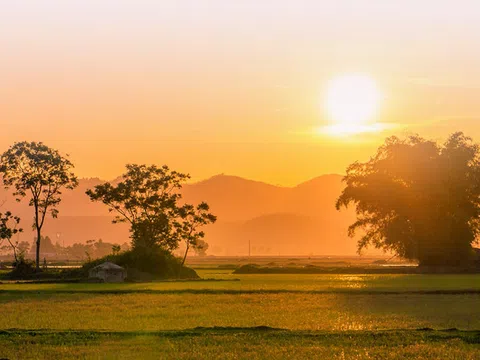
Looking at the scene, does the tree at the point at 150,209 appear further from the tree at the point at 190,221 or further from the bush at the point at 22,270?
the bush at the point at 22,270

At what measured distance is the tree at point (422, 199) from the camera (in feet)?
378

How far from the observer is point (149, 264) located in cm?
9906

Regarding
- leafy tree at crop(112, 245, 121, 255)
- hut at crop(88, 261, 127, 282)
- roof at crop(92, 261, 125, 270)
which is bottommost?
hut at crop(88, 261, 127, 282)

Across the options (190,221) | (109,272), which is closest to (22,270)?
(109,272)

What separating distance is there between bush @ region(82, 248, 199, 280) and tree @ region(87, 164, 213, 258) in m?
15.3

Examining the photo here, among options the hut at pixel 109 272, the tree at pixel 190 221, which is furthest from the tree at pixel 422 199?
the hut at pixel 109 272

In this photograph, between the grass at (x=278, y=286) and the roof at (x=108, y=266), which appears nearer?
the grass at (x=278, y=286)

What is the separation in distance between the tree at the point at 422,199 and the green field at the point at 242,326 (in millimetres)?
60653

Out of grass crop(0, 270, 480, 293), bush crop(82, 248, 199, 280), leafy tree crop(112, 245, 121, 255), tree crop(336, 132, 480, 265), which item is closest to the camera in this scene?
grass crop(0, 270, 480, 293)

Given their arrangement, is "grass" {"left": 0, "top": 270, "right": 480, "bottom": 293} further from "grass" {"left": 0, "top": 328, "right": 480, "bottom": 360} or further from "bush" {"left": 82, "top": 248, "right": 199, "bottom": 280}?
"grass" {"left": 0, "top": 328, "right": 480, "bottom": 360}

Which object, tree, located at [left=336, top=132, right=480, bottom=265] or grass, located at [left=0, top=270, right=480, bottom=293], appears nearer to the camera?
grass, located at [left=0, top=270, right=480, bottom=293]

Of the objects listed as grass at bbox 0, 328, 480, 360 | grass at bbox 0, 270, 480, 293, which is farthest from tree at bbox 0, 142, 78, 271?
A: grass at bbox 0, 328, 480, 360

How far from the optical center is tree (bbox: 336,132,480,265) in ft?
378

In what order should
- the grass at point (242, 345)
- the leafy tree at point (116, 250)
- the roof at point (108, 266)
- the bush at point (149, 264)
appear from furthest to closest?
1. the leafy tree at point (116, 250)
2. the bush at point (149, 264)
3. the roof at point (108, 266)
4. the grass at point (242, 345)
